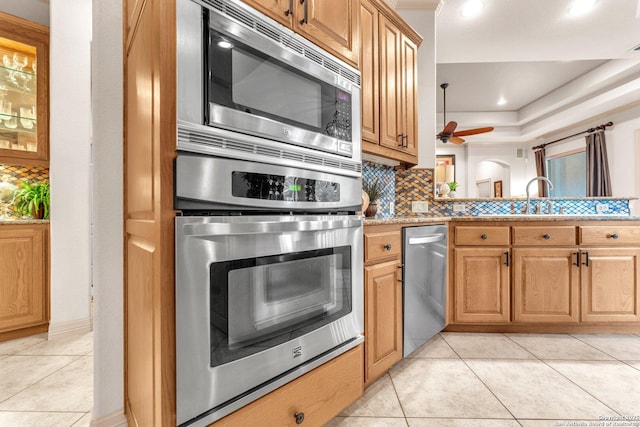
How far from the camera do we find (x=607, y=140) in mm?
5301

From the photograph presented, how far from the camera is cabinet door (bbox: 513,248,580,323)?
7.79 ft

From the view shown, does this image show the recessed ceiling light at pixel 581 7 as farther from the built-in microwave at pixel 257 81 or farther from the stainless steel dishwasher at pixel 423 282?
the built-in microwave at pixel 257 81

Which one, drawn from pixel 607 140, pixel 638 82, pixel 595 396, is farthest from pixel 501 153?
pixel 595 396

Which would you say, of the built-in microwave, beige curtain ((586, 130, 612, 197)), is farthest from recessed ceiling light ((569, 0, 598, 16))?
beige curtain ((586, 130, 612, 197))

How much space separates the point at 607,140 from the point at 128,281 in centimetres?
709

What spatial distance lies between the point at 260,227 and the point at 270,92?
0.45m

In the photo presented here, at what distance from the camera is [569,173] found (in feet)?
21.1

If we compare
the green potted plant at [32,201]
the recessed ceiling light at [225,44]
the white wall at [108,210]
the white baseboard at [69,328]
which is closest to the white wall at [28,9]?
the green potted plant at [32,201]

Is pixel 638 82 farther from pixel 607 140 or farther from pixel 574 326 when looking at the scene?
pixel 574 326

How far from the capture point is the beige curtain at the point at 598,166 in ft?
17.3

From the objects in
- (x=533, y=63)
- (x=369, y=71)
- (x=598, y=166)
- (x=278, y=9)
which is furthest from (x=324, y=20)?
(x=598, y=166)

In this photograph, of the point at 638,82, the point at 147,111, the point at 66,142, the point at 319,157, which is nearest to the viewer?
the point at 147,111

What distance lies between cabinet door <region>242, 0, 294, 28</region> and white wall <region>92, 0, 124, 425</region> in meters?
0.74

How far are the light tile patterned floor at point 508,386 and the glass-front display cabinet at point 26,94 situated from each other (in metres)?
3.05
